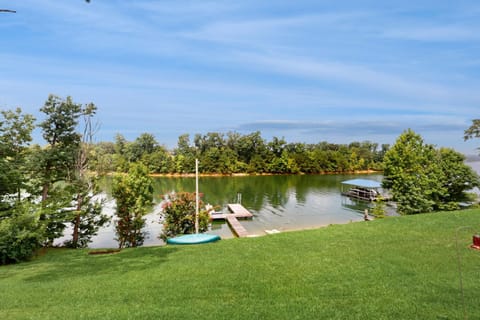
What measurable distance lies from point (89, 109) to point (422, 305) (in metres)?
11.8

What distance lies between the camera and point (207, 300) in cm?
457

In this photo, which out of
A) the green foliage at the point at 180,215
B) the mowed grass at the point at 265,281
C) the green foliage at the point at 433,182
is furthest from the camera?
the green foliage at the point at 433,182

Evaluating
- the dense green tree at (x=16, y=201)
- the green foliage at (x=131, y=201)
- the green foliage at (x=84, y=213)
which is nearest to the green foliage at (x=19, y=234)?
the dense green tree at (x=16, y=201)

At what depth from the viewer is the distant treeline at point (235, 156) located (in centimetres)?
5400

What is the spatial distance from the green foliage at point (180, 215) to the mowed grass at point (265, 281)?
431cm

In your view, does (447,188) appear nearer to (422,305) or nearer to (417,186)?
(417,186)

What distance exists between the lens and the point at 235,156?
187ft

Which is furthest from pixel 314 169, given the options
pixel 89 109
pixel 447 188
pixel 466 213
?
pixel 89 109

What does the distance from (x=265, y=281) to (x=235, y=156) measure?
51745 mm

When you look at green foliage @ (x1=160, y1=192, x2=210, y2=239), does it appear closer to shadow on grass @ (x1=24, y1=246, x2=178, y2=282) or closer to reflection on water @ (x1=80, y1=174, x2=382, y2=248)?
reflection on water @ (x1=80, y1=174, x2=382, y2=248)

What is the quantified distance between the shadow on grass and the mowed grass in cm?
3

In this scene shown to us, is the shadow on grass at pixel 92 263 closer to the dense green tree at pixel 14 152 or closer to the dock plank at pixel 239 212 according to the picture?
the dense green tree at pixel 14 152

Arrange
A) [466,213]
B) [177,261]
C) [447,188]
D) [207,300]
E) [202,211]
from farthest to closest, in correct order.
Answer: [447,188] → [202,211] → [466,213] → [177,261] → [207,300]

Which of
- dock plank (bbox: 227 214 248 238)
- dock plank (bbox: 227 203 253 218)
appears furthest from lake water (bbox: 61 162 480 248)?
dock plank (bbox: 227 203 253 218)
